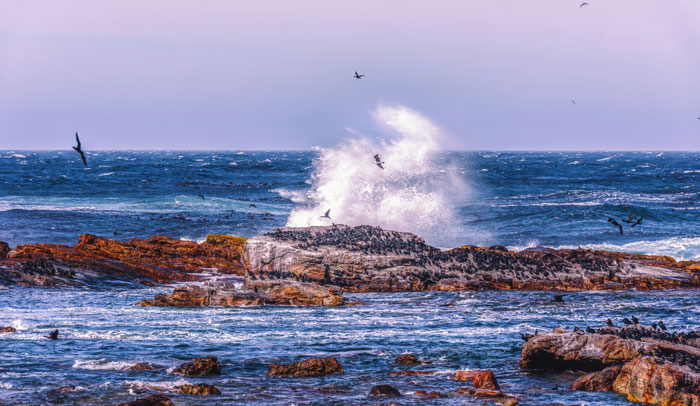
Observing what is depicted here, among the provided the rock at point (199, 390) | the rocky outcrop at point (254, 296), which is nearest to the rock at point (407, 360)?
the rock at point (199, 390)

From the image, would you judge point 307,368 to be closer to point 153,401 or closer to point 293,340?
point 293,340

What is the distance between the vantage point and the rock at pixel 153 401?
12.1 m

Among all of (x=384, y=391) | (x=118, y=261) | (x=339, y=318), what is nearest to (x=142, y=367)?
(x=384, y=391)

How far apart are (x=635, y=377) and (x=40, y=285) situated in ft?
68.2

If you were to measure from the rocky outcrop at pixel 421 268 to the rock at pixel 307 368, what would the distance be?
11.0 m

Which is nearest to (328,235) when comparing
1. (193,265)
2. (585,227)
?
(193,265)

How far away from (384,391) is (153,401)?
12.9 feet

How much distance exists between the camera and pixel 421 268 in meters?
28.0

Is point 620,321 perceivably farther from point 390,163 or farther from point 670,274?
point 390,163

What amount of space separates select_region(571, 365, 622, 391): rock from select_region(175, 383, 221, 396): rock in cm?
649

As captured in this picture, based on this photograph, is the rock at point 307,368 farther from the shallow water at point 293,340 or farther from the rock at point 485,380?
the rock at point 485,380

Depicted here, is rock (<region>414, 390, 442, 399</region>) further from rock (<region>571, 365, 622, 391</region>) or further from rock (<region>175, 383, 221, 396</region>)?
rock (<region>175, 383, 221, 396</region>)

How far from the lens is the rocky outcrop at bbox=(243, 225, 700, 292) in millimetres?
27422

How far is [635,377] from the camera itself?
13.3 metres
